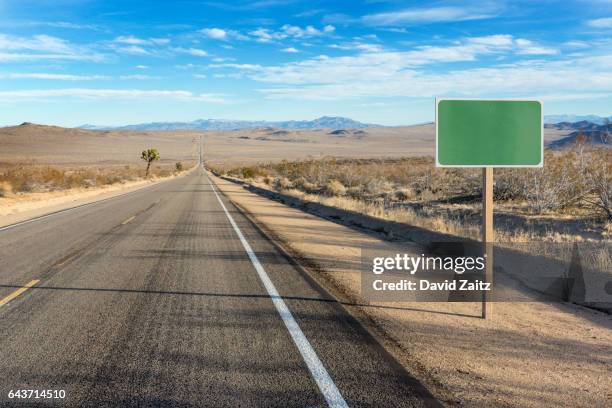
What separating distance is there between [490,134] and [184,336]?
404cm

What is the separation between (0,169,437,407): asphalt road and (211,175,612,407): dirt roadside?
309 millimetres

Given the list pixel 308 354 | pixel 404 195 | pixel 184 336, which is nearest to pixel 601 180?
pixel 404 195

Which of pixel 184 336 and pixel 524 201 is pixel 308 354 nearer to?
pixel 184 336

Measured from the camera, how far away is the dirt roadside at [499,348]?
14.9 ft

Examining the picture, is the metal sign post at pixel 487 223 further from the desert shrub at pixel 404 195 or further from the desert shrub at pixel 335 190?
the desert shrub at pixel 335 190

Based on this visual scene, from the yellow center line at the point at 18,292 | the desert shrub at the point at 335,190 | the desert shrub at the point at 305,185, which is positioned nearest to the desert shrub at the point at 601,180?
the yellow center line at the point at 18,292

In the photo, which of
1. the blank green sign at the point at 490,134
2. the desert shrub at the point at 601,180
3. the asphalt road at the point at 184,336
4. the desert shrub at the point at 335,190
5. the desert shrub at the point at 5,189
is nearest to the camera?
the asphalt road at the point at 184,336

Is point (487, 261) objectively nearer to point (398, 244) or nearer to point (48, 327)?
point (48, 327)

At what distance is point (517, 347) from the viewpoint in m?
5.68

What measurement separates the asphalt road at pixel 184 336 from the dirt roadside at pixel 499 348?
12.1 inches

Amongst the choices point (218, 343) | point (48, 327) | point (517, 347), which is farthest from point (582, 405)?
point (48, 327)

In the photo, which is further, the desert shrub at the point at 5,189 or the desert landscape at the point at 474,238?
the desert shrub at the point at 5,189

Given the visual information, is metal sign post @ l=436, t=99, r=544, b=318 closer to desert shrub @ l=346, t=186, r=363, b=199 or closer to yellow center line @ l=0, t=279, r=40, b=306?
yellow center line @ l=0, t=279, r=40, b=306

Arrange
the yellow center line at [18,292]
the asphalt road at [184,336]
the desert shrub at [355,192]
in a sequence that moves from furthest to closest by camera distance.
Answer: the desert shrub at [355,192] < the yellow center line at [18,292] < the asphalt road at [184,336]
